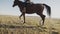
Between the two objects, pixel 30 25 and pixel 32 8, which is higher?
pixel 32 8

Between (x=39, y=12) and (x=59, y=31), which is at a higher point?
(x=39, y=12)

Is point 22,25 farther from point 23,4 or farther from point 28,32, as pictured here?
point 23,4

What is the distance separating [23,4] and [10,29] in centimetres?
45

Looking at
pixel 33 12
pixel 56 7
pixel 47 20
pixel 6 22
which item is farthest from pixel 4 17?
pixel 56 7

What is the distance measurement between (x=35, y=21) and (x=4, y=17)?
492 mm

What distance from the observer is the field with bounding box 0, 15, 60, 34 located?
7.99 ft

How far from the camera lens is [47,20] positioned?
2463 millimetres

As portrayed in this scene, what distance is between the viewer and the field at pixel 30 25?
2.44 m

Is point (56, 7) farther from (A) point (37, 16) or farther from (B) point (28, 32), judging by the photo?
(B) point (28, 32)

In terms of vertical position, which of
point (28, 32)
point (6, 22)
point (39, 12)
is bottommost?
point (28, 32)

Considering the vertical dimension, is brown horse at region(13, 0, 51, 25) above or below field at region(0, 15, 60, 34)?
above

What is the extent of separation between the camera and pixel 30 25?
246 cm

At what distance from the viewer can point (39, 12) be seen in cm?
249

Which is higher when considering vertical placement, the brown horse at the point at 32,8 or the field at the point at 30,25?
the brown horse at the point at 32,8
